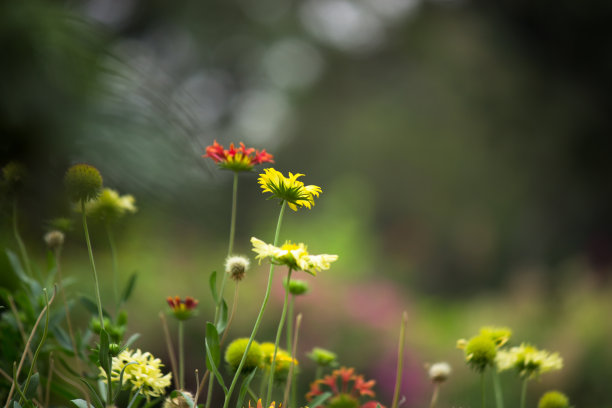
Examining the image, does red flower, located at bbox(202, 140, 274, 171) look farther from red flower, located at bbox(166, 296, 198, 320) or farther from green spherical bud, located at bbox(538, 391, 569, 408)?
green spherical bud, located at bbox(538, 391, 569, 408)

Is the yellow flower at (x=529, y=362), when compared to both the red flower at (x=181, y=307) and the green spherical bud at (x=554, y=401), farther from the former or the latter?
the red flower at (x=181, y=307)

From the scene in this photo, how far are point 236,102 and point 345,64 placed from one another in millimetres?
1513

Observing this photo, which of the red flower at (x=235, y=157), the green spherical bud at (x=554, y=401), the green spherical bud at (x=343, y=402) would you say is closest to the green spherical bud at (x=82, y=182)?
the red flower at (x=235, y=157)

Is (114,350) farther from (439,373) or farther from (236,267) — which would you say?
(439,373)

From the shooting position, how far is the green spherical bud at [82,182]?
1.03 ft

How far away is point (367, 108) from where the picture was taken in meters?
6.38

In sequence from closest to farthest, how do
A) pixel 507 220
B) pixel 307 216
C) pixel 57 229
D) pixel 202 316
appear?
pixel 57 229 → pixel 202 316 → pixel 307 216 → pixel 507 220

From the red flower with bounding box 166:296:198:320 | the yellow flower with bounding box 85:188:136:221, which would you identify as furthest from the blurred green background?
the red flower with bounding box 166:296:198:320

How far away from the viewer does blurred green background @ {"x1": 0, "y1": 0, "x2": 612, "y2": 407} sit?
626 mm

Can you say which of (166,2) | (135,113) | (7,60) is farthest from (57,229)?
(166,2)

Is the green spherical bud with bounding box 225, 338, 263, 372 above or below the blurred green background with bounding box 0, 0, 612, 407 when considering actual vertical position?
below

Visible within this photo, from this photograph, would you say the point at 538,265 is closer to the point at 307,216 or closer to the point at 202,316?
the point at 307,216

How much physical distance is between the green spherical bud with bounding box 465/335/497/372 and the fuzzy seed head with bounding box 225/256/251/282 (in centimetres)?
16

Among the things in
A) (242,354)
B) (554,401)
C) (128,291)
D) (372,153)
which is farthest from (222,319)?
(372,153)
